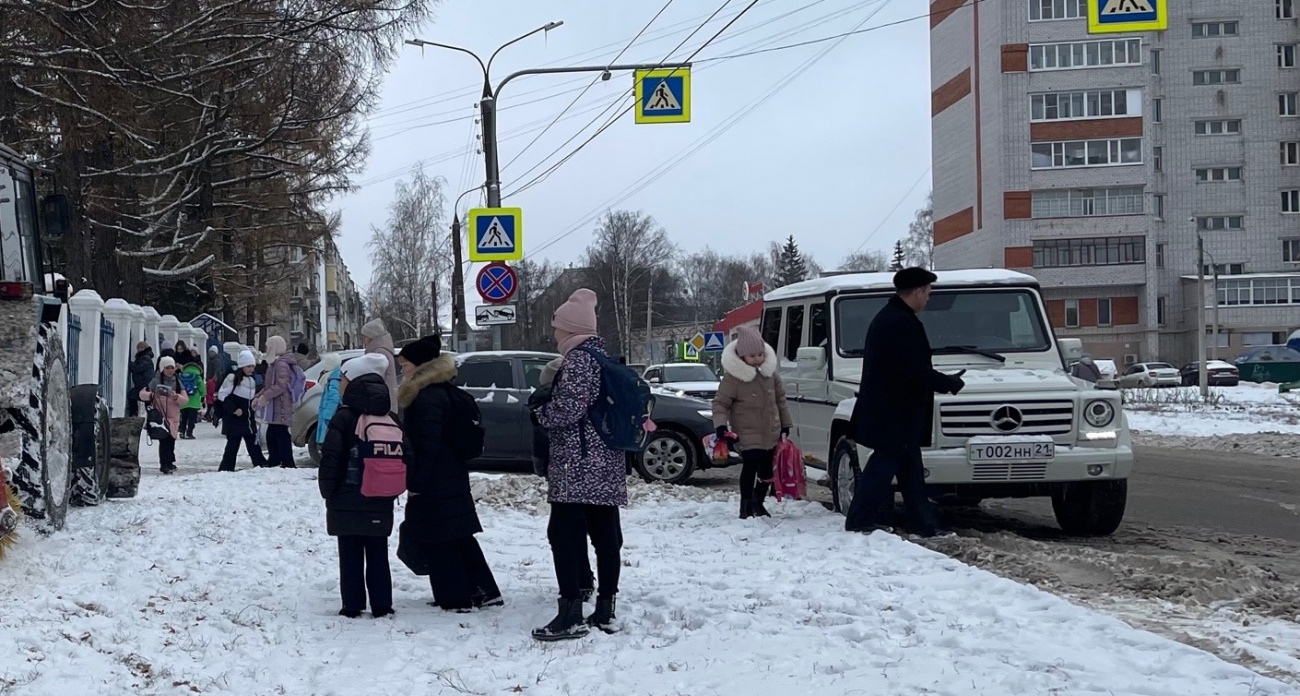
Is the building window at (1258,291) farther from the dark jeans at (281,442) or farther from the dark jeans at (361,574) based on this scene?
the dark jeans at (361,574)

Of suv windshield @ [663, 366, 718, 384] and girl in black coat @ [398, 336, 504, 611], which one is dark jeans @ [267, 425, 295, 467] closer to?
suv windshield @ [663, 366, 718, 384]

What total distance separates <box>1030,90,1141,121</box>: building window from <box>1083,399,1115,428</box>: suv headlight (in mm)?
60934

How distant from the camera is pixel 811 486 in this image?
13672mm

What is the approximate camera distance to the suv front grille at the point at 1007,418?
8914 mm

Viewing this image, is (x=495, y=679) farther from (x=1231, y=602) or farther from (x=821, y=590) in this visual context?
(x=1231, y=602)

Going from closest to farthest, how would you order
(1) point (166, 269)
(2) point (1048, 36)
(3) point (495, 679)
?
(3) point (495, 679), (1) point (166, 269), (2) point (1048, 36)

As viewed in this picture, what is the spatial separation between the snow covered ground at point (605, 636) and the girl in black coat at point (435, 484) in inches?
9.5

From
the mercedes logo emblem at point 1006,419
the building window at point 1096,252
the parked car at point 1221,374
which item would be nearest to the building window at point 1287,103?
the building window at point 1096,252

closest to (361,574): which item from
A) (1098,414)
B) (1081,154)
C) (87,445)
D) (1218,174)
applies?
(87,445)

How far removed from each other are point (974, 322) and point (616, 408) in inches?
195

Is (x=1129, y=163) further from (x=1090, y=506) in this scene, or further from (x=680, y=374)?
(x=1090, y=506)

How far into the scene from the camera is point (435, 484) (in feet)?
23.1

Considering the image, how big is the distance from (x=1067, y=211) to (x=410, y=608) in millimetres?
65182

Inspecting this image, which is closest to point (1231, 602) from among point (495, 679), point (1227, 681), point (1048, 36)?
point (1227, 681)
